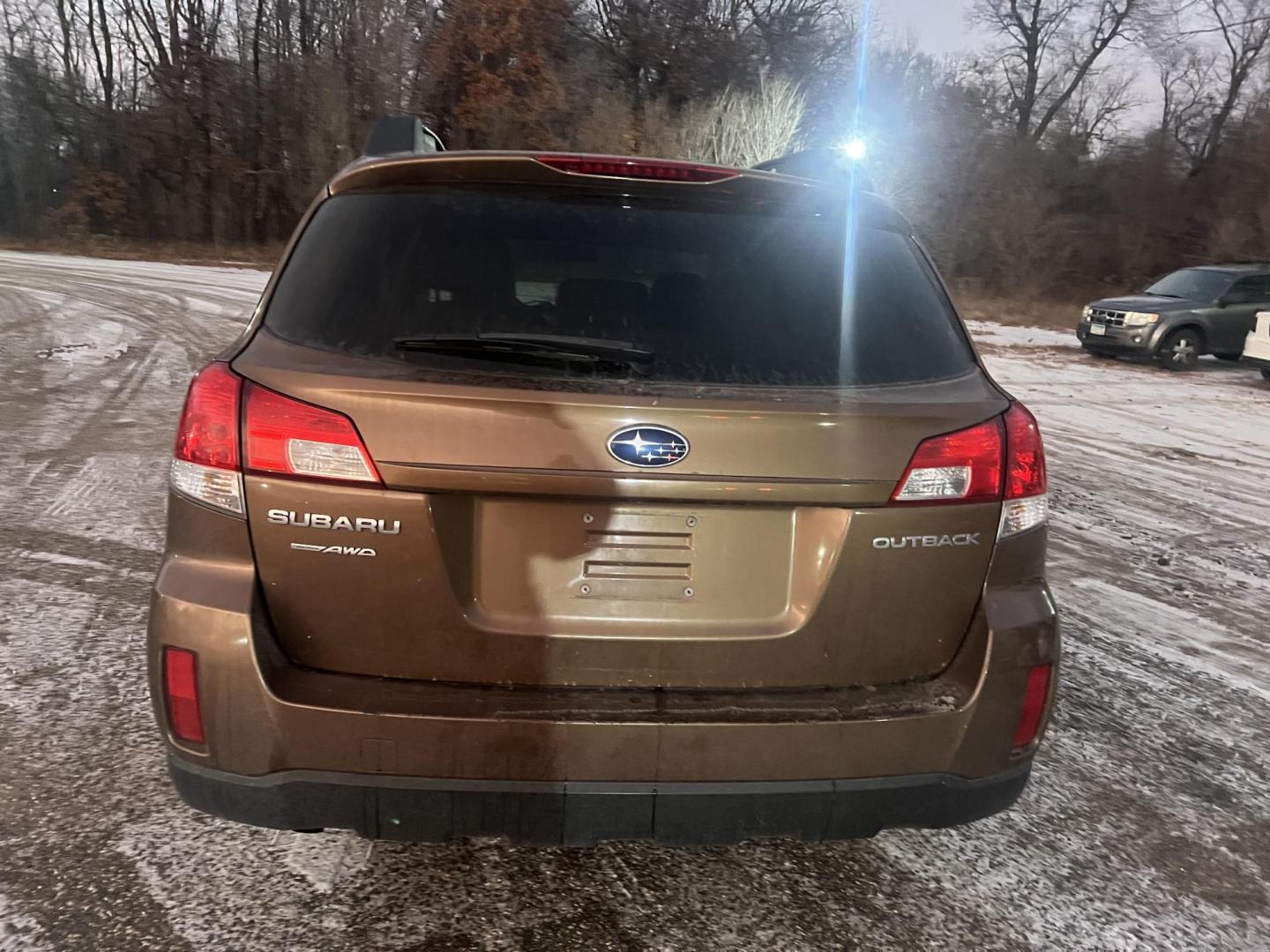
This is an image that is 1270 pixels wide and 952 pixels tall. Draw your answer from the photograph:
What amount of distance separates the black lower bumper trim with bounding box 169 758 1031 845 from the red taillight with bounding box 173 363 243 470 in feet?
2.21

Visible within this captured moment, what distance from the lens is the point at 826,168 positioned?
3.22 meters

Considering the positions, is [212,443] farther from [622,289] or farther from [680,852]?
[680,852]

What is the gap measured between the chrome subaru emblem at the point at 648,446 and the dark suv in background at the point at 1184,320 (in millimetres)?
15769

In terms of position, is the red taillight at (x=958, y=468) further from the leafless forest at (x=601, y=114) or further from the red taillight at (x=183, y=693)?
the leafless forest at (x=601, y=114)

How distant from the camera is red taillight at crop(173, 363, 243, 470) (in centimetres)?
209

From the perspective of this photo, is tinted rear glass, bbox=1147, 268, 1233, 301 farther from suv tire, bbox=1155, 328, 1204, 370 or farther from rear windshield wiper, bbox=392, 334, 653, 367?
rear windshield wiper, bbox=392, 334, 653, 367

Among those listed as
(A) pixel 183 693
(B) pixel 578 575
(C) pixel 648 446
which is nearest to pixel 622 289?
(C) pixel 648 446

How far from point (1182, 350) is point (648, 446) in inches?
643

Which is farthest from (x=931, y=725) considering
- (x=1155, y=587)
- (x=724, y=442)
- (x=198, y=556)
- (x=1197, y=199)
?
(x=1197, y=199)

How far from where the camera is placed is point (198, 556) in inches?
83.5

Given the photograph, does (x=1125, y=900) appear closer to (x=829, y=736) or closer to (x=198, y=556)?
(x=829, y=736)

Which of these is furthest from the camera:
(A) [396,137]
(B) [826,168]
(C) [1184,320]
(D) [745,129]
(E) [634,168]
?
(D) [745,129]

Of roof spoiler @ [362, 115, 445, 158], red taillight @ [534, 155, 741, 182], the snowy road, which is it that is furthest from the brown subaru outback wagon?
roof spoiler @ [362, 115, 445, 158]

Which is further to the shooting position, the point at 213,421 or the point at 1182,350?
the point at 1182,350
